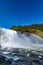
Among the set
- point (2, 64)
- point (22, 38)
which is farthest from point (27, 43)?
point (2, 64)

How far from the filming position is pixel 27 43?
15.0 metres

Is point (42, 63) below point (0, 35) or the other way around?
below

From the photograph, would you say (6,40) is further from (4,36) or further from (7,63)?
(7,63)

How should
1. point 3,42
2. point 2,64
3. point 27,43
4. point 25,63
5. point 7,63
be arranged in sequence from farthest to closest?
point 27,43 → point 3,42 → point 25,63 → point 7,63 → point 2,64

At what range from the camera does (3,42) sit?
14.1m

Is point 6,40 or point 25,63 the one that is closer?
point 25,63

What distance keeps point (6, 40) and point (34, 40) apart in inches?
110

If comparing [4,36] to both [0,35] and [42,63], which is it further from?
[42,63]

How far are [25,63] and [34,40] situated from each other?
943cm

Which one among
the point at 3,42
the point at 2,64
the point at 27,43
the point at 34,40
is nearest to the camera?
the point at 2,64

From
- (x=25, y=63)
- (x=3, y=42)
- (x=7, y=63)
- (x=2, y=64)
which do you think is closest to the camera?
(x=2, y=64)

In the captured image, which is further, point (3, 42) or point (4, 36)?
point (4, 36)

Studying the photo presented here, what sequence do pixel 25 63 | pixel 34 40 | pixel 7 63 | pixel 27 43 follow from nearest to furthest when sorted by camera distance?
pixel 7 63
pixel 25 63
pixel 27 43
pixel 34 40

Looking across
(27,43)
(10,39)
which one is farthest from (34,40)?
(10,39)
